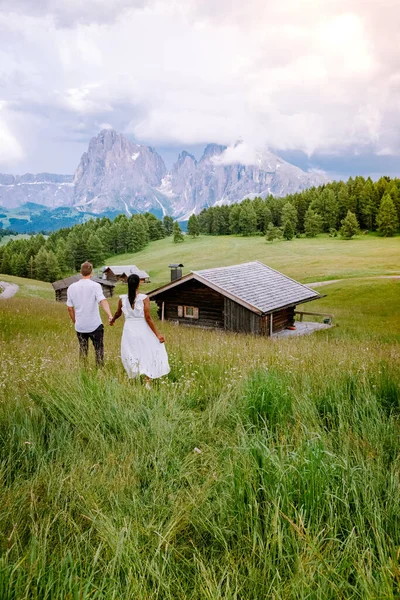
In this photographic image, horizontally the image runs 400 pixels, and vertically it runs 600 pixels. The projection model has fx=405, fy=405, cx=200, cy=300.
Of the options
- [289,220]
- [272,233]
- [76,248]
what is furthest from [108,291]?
[289,220]

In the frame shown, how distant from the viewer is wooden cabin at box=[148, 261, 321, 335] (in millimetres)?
27250

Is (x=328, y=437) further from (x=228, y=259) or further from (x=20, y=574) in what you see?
(x=228, y=259)

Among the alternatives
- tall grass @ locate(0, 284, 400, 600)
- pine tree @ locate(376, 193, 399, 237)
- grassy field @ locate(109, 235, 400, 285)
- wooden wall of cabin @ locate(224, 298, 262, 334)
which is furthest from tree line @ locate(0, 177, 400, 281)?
tall grass @ locate(0, 284, 400, 600)

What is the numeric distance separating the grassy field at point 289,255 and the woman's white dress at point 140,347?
51376mm

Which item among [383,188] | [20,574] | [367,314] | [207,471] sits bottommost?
[367,314]

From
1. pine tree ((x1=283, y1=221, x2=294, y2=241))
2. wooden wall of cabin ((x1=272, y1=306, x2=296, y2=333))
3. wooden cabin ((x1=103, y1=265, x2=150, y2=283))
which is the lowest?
wooden cabin ((x1=103, y1=265, x2=150, y2=283))

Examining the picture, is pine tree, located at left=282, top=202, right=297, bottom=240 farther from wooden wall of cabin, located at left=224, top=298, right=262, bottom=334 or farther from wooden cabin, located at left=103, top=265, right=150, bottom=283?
wooden wall of cabin, located at left=224, top=298, right=262, bottom=334

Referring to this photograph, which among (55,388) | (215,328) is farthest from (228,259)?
(55,388)

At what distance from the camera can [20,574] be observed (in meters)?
1.91

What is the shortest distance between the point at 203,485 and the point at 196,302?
27.3m

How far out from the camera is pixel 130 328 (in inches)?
274

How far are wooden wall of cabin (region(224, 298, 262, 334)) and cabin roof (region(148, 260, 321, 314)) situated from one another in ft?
3.24

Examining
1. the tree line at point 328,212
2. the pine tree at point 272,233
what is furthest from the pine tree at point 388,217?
the pine tree at point 272,233

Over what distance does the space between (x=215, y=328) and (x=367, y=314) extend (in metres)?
15.8
